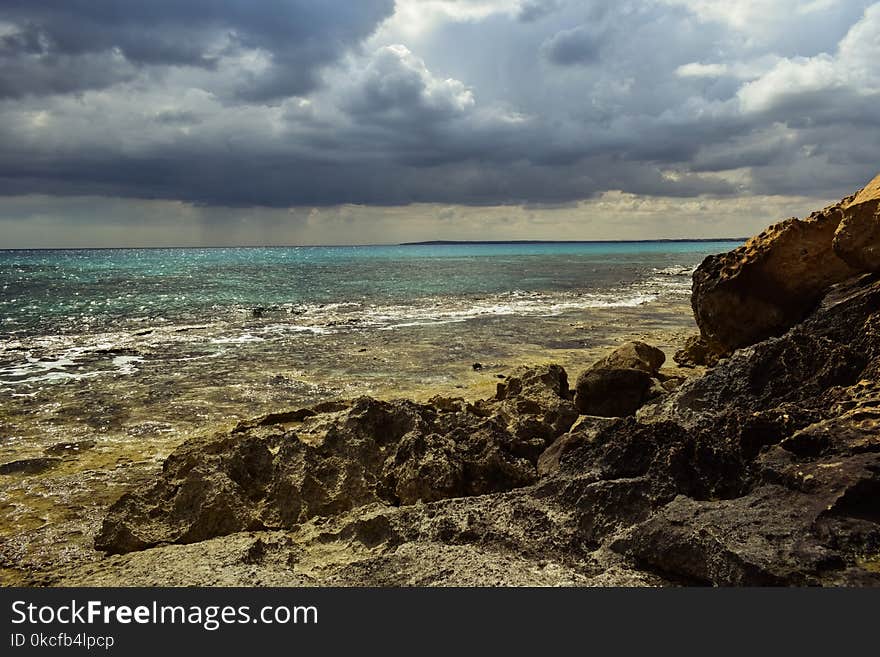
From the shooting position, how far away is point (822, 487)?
3.77 meters

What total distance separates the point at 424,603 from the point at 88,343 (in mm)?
21025

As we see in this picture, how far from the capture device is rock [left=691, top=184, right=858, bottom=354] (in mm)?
8680

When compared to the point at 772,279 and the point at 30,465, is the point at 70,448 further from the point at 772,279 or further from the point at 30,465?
the point at 772,279

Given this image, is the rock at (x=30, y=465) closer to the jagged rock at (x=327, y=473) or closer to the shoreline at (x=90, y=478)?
the shoreline at (x=90, y=478)

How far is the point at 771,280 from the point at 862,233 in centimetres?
244

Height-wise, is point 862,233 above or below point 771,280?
above

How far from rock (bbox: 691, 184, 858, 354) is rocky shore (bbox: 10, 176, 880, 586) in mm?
559

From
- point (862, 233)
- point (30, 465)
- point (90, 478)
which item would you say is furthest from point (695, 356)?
point (30, 465)

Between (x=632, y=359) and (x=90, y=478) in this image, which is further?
(x=632, y=359)

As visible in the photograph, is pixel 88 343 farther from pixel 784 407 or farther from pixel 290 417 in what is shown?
pixel 784 407

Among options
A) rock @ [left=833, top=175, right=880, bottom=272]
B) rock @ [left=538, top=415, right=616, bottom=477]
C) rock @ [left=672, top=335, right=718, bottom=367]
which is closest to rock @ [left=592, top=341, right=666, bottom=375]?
rock @ [left=672, top=335, right=718, bottom=367]

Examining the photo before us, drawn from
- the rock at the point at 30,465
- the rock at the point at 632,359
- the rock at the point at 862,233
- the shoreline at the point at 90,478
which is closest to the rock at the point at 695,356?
the shoreline at the point at 90,478

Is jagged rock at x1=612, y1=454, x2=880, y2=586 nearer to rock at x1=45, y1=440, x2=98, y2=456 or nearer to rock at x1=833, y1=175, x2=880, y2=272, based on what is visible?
rock at x1=833, y1=175, x2=880, y2=272

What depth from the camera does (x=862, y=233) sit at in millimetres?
6926
